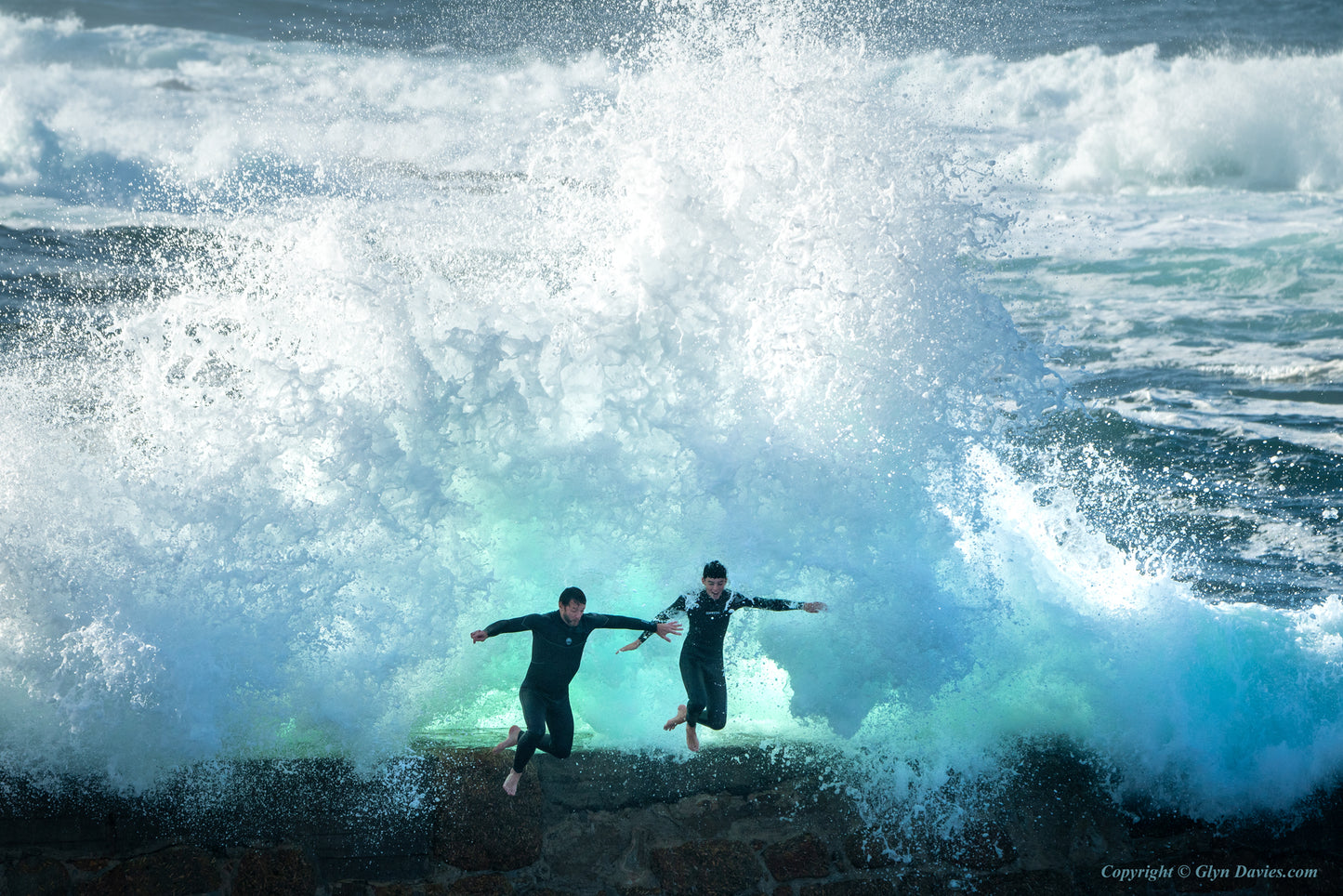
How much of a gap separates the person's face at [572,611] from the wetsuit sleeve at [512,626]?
191mm

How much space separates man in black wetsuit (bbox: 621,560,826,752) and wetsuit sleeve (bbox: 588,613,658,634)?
0.13 meters

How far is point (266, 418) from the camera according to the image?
6.19m

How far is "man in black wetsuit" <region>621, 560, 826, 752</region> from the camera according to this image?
559cm

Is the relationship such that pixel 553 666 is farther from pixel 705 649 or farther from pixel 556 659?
pixel 705 649

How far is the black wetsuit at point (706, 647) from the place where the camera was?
560cm

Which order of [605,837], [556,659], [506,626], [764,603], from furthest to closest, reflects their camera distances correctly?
[764,603] → [556,659] → [506,626] → [605,837]

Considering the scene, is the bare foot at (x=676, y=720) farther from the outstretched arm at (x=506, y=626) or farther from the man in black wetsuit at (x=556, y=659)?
the outstretched arm at (x=506, y=626)

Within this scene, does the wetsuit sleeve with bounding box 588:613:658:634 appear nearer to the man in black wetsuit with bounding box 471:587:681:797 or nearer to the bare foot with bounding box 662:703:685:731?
the man in black wetsuit with bounding box 471:587:681:797

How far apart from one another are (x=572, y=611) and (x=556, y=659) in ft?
1.17

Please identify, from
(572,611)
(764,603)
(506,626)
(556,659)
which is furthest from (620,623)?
(764,603)

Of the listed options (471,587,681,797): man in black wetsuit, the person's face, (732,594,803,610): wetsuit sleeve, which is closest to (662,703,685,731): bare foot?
(471,587,681,797): man in black wetsuit

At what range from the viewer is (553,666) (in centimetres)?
538

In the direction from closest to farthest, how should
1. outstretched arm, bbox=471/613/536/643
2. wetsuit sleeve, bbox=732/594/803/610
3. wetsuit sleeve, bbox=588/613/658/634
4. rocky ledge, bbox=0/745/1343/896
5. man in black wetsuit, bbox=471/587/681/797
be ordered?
rocky ledge, bbox=0/745/1343/896 → outstretched arm, bbox=471/613/536/643 → man in black wetsuit, bbox=471/587/681/797 → wetsuit sleeve, bbox=588/613/658/634 → wetsuit sleeve, bbox=732/594/803/610

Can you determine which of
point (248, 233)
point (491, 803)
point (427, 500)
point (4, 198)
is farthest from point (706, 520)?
point (4, 198)
